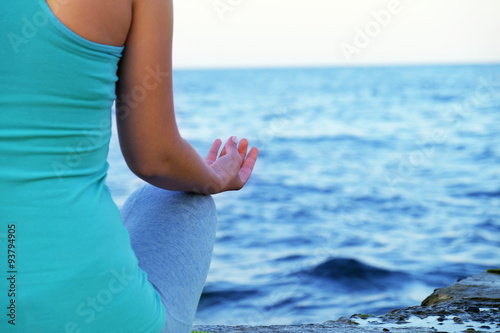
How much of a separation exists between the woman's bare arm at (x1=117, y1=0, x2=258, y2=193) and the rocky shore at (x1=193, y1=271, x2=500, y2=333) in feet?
3.98

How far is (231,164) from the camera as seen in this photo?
1647 millimetres

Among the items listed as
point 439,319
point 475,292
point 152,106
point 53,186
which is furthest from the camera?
point 475,292

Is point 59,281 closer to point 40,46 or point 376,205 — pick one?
point 40,46

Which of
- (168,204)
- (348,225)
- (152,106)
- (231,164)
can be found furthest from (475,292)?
(348,225)

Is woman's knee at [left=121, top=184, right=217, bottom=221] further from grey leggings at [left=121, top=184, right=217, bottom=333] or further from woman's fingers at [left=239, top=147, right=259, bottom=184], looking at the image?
woman's fingers at [left=239, top=147, right=259, bottom=184]

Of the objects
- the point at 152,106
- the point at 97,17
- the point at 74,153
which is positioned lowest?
the point at 74,153

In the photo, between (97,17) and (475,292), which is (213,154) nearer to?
(97,17)

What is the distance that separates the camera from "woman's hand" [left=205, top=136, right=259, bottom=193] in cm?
158

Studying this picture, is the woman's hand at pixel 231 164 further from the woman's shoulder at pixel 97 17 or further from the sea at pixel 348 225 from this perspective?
the sea at pixel 348 225

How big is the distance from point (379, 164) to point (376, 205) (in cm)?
419

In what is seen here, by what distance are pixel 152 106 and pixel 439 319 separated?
179cm

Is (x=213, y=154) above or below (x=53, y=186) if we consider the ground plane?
above

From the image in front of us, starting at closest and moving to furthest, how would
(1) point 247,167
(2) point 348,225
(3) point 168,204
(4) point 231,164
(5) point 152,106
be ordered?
(5) point 152,106
(3) point 168,204
(4) point 231,164
(1) point 247,167
(2) point 348,225

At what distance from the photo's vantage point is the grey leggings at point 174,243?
127cm
